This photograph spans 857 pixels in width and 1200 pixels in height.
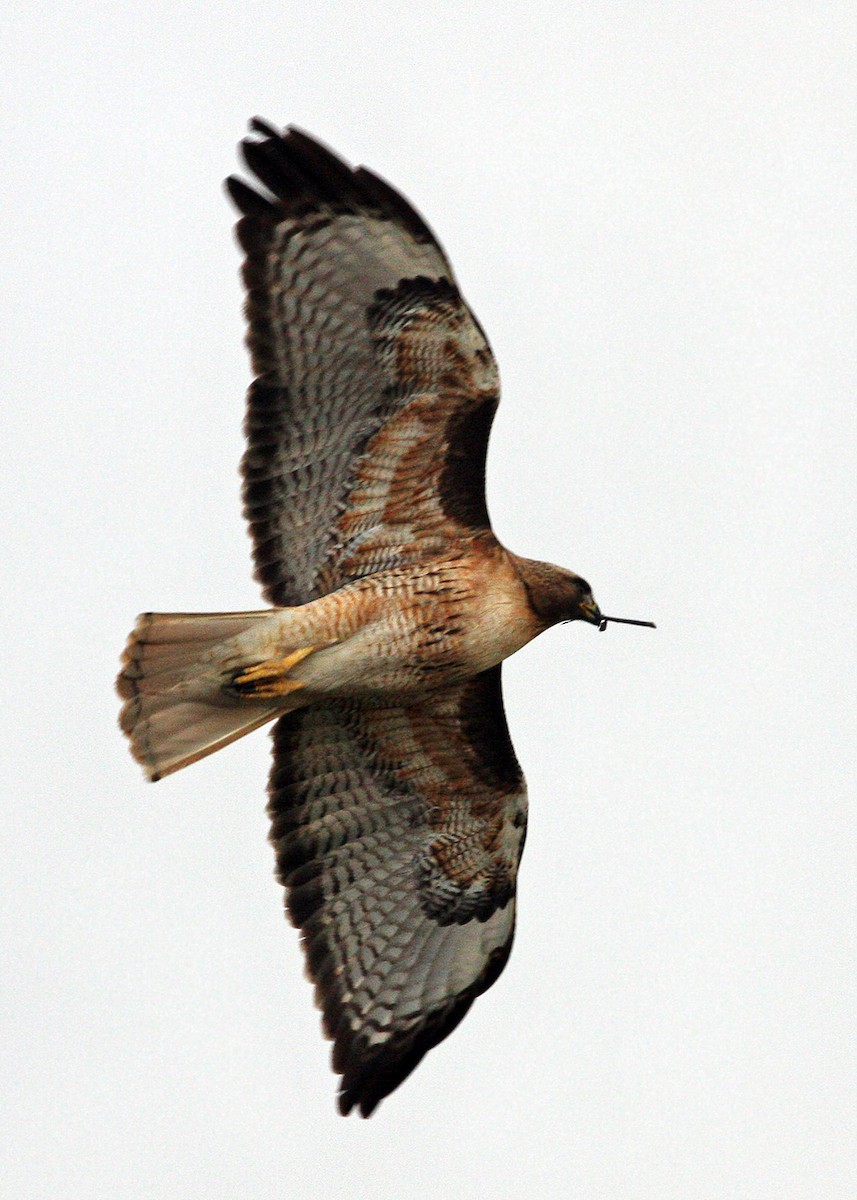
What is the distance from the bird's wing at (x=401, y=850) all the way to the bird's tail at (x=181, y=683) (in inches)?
27.8

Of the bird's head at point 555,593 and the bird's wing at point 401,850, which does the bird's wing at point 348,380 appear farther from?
the bird's wing at point 401,850

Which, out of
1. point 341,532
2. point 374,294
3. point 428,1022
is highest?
point 374,294

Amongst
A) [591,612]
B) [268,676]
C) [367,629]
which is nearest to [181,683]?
[268,676]

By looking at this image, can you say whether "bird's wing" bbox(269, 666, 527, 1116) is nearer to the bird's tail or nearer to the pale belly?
the pale belly

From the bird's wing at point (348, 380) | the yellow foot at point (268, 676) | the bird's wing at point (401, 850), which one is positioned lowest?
the bird's wing at point (401, 850)

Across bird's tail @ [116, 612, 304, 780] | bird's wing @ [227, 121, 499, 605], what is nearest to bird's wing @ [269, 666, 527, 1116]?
bird's tail @ [116, 612, 304, 780]

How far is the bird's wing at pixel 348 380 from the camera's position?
429 inches

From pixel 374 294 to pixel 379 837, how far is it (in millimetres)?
2918

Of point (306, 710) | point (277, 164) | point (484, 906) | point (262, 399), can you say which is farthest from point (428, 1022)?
point (277, 164)

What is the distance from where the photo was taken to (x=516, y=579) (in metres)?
11.4

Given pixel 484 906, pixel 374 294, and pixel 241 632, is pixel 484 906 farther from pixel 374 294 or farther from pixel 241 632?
pixel 374 294

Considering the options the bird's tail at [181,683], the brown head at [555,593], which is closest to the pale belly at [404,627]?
the brown head at [555,593]

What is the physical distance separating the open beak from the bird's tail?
164cm

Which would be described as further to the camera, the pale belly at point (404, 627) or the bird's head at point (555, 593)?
the bird's head at point (555, 593)
